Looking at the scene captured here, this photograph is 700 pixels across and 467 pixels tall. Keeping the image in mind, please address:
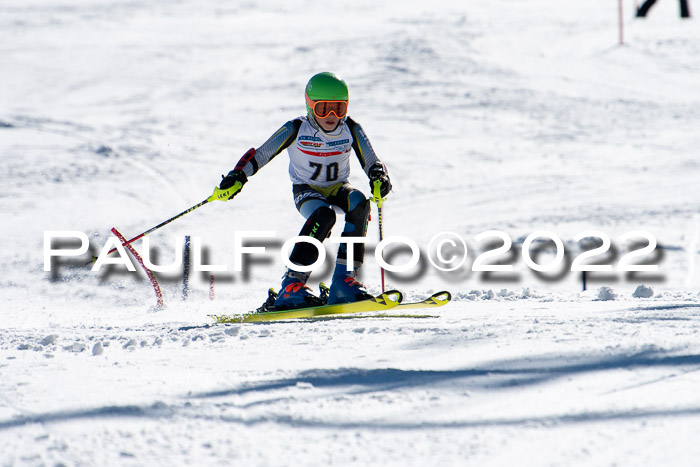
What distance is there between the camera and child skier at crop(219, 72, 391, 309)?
16.2 feet

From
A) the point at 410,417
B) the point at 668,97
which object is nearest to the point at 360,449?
the point at 410,417

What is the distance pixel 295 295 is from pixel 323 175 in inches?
33.6

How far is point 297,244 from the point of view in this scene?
4.94 m

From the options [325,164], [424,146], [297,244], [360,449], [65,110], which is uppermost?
[65,110]

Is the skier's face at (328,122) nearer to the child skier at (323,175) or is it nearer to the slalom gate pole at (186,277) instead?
the child skier at (323,175)

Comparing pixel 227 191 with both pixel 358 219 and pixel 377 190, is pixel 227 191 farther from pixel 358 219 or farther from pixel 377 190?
pixel 377 190

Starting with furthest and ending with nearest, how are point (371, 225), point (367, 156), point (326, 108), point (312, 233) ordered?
point (371, 225) < point (367, 156) < point (326, 108) < point (312, 233)

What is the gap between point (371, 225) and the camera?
9.88 metres

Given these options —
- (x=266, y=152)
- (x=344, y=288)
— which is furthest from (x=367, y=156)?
(x=344, y=288)

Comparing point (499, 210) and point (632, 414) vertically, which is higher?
point (499, 210)

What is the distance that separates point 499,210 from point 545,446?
7.43 metres

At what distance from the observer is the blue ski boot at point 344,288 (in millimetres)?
4930

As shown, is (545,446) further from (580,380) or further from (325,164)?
(325,164)

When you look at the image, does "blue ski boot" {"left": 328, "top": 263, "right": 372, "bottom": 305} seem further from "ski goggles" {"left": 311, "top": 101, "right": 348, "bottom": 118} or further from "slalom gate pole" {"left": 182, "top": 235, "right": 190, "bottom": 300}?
"slalom gate pole" {"left": 182, "top": 235, "right": 190, "bottom": 300}
